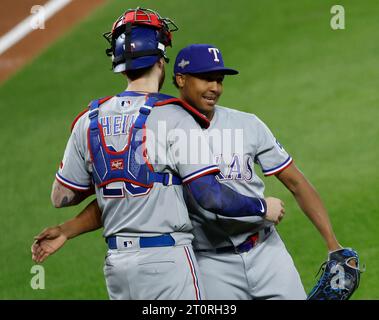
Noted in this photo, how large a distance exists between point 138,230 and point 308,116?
5.77m

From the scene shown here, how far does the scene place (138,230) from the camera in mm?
4684

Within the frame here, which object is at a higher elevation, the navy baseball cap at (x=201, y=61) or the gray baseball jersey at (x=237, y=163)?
the navy baseball cap at (x=201, y=61)

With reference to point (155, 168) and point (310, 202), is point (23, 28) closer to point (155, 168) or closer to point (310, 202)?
point (310, 202)

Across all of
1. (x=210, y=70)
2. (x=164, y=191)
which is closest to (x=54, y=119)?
(x=210, y=70)

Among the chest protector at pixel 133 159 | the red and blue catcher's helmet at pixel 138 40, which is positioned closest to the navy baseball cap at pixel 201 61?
the red and blue catcher's helmet at pixel 138 40

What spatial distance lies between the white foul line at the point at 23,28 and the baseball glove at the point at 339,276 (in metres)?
8.72

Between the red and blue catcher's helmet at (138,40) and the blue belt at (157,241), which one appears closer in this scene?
the blue belt at (157,241)

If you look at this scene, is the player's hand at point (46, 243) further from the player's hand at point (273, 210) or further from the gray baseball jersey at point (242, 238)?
the player's hand at point (273, 210)

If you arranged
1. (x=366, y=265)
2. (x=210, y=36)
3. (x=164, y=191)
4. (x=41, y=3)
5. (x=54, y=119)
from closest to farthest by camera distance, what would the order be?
1. (x=164, y=191)
2. (x=366, y=265)
3. (x=54, y=119)
4. (x=210, y=36)
5. (x=41, y=3)

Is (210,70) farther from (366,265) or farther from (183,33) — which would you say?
(183,33)

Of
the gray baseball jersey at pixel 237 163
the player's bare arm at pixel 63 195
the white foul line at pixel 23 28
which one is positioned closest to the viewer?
the player's bare arm at pixel 63 195

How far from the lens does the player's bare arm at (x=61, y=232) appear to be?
5.02 m

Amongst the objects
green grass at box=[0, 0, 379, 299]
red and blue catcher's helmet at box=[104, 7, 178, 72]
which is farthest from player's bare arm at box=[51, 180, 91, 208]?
green grass at box=[0, 0, 379, 299]

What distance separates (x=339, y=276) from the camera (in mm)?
5410
